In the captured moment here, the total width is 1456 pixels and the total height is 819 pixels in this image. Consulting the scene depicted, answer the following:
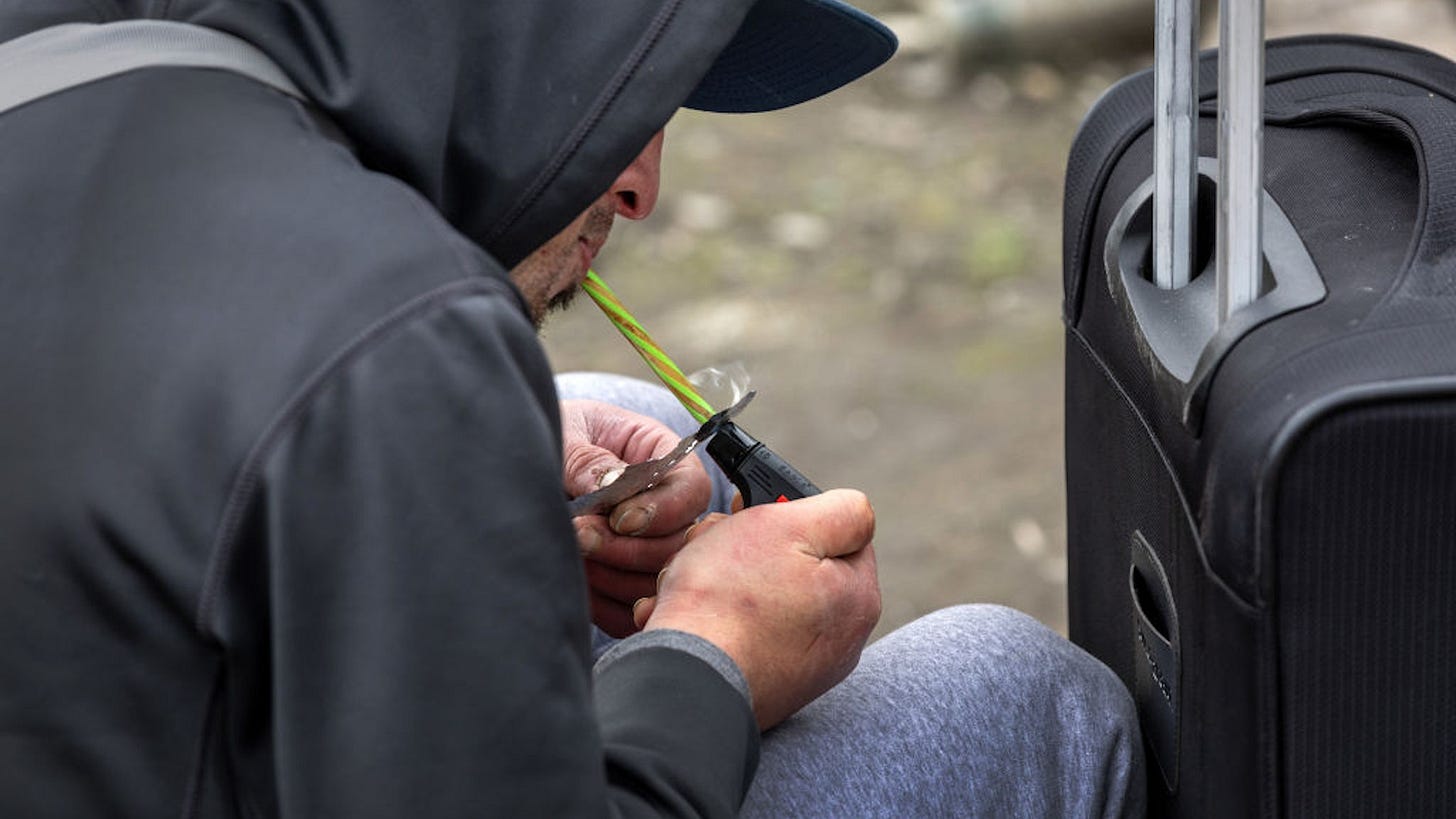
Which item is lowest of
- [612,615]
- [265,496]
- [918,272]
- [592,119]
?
[918,272]

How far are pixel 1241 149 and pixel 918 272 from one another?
2.22m

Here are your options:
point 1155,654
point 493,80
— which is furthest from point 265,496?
point 1155,654

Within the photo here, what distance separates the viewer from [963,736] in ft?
3.26

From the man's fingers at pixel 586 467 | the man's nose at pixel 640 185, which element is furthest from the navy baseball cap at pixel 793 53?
the man's fingers at pixel 586 467

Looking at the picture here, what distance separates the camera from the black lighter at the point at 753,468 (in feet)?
3.49

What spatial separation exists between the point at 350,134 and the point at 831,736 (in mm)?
411

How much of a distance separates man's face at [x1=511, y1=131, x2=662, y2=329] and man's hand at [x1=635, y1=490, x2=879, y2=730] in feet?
0.51

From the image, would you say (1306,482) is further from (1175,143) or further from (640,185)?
(640,185)

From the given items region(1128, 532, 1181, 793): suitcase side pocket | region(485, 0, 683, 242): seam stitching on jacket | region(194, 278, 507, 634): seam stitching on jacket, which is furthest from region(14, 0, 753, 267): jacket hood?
region(1128, 532, 1181, 793): suitcase side pocket

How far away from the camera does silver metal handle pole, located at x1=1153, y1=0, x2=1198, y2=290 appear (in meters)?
0.99

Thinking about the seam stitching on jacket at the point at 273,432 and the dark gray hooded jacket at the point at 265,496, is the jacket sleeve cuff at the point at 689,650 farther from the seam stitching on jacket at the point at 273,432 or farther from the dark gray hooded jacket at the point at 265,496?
the seam stitching on jacket at the point at 273,432

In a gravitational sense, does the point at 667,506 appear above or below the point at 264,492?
below

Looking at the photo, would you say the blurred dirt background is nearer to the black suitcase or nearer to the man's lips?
the black suitcase

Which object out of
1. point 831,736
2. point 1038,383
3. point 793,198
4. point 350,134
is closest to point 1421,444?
point 831,736
